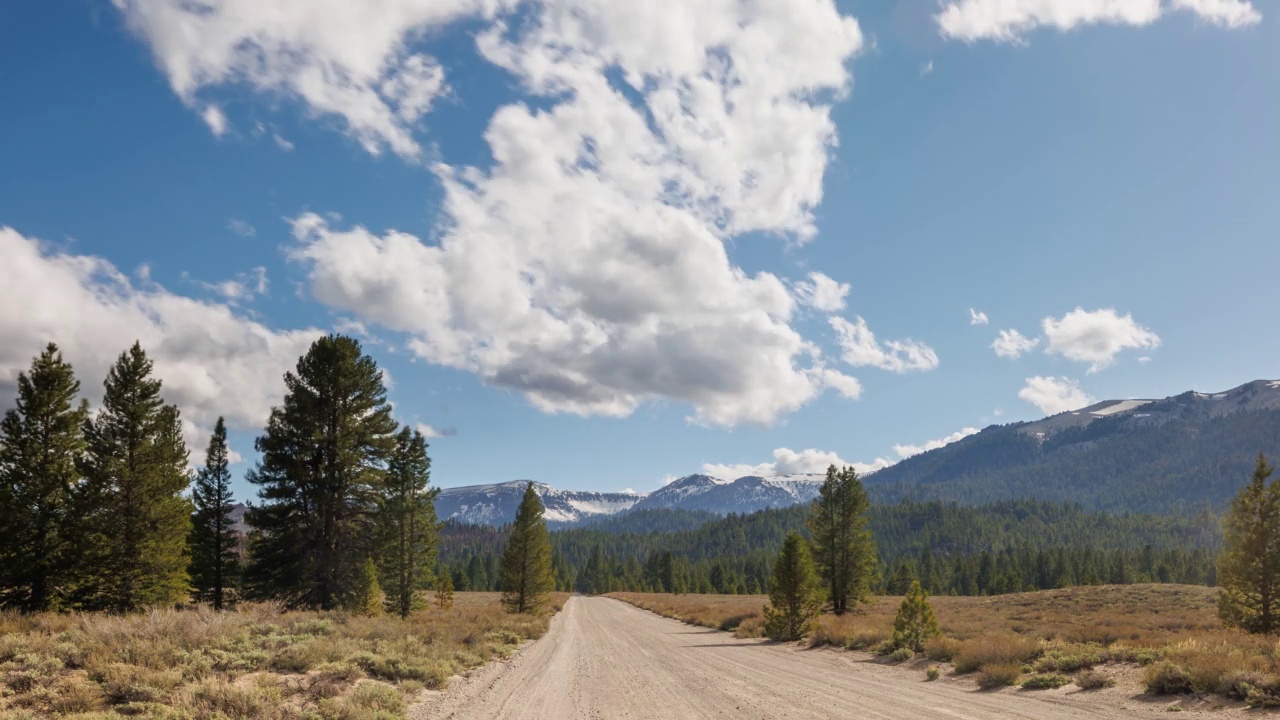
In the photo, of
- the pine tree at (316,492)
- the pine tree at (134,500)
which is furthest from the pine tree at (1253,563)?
the pine tree at (134,500)

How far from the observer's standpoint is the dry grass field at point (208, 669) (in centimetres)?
1030

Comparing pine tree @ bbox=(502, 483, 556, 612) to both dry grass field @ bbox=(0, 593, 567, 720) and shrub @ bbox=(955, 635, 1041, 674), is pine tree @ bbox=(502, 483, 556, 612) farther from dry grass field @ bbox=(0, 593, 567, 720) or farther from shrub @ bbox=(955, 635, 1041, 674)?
shrub @ bbox=(955, 635, 1041, 674)

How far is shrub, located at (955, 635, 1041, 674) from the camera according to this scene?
707 inches

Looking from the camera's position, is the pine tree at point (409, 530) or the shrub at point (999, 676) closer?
the shrub at point (999, 676)

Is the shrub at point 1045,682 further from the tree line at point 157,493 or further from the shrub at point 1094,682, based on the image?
the tree line at point 157,493

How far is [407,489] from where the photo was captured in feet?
130

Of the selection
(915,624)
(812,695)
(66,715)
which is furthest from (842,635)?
(66,715)

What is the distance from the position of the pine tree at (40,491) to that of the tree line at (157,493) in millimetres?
40

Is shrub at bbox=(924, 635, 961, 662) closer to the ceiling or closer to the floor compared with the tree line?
closer to the floor

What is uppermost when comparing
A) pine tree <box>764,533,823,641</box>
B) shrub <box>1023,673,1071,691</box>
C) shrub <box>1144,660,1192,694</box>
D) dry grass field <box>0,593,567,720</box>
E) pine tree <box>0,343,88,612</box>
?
pine tree <box>0,343,88,612</box>

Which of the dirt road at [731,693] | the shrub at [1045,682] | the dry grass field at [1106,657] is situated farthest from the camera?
the shrub at [1045,682]

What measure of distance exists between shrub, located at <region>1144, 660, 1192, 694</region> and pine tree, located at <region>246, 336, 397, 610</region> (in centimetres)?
2661

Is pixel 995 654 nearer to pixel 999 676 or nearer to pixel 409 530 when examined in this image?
pixel 999 676

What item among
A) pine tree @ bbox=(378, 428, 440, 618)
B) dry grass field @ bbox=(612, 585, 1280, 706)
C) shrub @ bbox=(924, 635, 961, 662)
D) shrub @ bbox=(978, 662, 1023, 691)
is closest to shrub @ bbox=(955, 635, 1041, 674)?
dry grass field @ bbox=(612, 585, 1280, 706)
